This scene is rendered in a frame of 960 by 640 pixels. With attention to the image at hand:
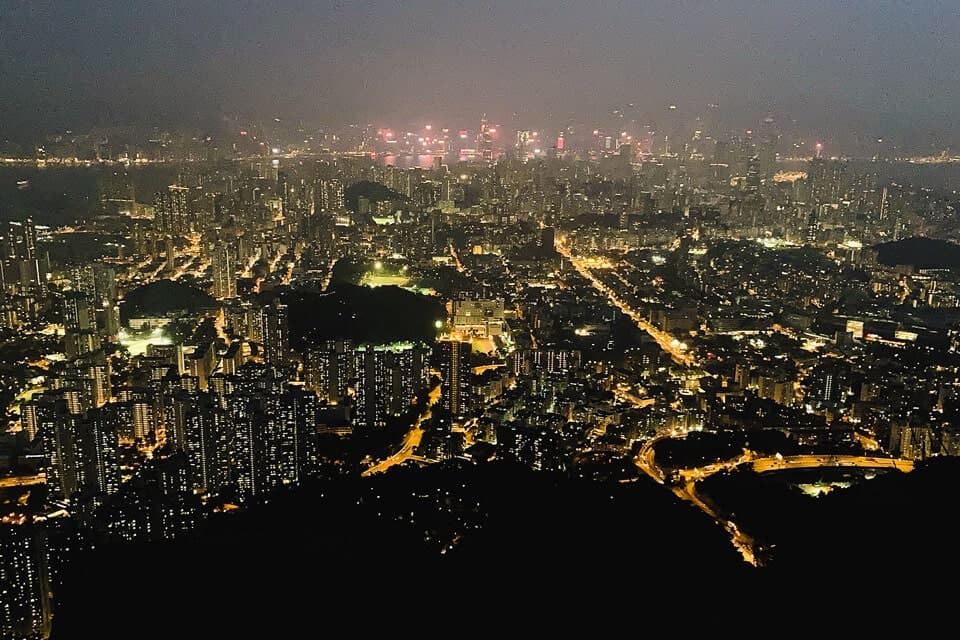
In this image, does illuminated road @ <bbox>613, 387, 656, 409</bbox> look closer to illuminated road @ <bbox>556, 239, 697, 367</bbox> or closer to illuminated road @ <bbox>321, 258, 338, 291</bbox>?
illuminated road @ <bbox>556, 239, 697, 367</bbox>

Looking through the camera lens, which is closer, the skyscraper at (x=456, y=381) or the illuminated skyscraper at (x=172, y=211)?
the skyscraper at (x=456, y=381)

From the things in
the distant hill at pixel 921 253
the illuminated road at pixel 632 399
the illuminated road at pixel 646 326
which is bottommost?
the illuminated road at pixel 632 399

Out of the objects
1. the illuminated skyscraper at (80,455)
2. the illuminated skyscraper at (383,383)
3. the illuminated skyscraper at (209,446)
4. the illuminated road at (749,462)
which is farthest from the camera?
the illuminated skyscraper at (383,383)

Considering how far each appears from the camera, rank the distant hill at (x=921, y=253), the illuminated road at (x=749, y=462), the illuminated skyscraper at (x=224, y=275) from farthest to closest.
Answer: the distant hill at (x=921, y=253) → the illuminated skyscraper at (x=224, y=275) → the illuminated road at (x=749, y=462)

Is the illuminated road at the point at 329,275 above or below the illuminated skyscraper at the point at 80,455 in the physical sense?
above

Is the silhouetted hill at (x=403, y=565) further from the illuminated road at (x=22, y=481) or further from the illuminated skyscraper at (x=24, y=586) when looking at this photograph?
the illuminated road at (x=22, y=481)

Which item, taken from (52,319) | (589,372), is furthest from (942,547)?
(52,319)

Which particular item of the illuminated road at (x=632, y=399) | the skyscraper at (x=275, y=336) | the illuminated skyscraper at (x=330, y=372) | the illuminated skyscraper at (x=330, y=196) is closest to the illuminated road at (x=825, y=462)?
the illuminated road at (x=632, y=399)
